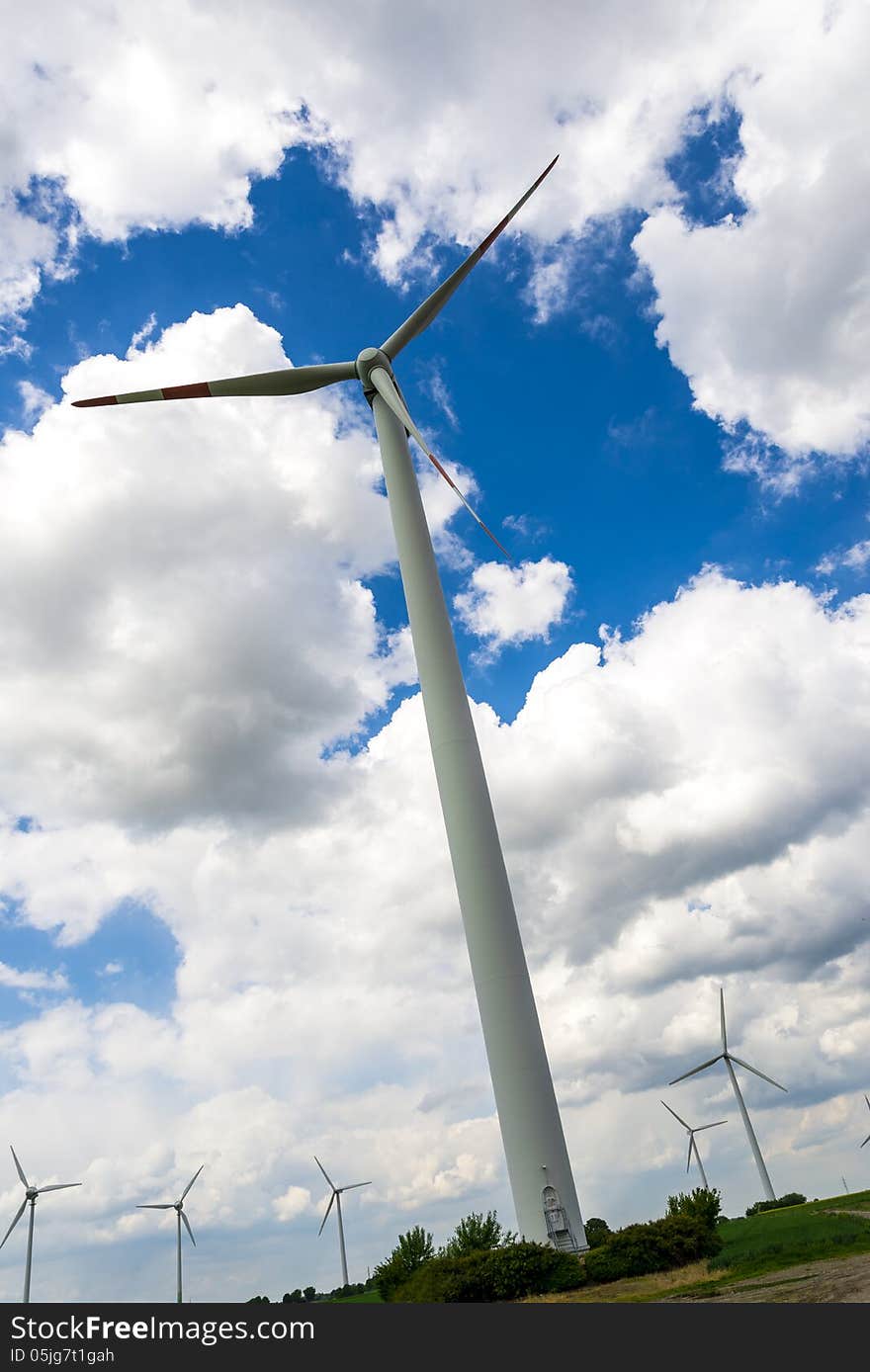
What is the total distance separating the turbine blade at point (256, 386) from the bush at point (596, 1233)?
161 ft

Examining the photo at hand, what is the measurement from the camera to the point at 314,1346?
18.7 meters

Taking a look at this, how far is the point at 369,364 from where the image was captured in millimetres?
57594

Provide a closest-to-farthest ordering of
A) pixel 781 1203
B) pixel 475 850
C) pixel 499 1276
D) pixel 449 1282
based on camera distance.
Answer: pixel 449 1282, pixel 499 1276, pixel 475 850, pixel 781 1203

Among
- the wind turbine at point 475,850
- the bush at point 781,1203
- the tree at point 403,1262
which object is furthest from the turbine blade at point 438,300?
the bush at point 781,1203

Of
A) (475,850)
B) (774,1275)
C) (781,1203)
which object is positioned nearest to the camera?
(774,1275)

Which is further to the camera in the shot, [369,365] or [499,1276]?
[369,365]

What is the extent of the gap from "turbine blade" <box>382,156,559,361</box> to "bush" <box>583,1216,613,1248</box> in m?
49.6

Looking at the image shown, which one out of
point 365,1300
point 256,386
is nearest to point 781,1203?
point 365,1300

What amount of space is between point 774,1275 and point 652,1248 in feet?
26.1

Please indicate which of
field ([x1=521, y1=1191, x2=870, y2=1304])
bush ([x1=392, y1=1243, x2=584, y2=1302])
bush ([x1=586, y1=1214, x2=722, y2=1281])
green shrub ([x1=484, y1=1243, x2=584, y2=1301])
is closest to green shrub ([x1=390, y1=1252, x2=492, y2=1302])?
bush ([x1=392, y1=1243, x2=584, y2=1302])

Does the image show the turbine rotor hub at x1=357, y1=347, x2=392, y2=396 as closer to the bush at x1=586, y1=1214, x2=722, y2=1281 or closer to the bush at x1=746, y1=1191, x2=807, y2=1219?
the bush at x1=586, y1=1214, x2=722, y2=1281

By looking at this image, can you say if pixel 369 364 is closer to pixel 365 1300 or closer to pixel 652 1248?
pixel 652 1248

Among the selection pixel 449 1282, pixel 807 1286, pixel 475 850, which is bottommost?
pixel 807 1286

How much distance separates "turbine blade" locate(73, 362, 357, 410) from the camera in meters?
58.9
